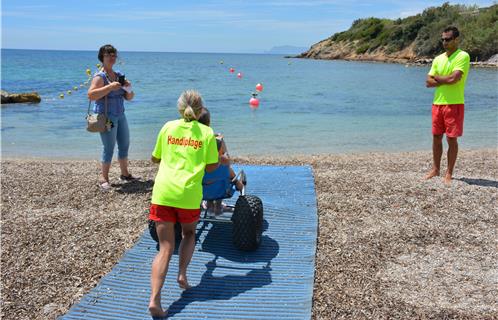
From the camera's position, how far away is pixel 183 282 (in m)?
4.03

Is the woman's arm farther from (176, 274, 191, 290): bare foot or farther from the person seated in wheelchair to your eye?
(176, 274, 191, 290): bare foot

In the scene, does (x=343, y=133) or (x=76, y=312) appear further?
(x=343, y=133)

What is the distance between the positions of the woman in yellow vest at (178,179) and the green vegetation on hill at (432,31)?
58.2 m

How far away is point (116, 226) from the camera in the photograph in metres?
5.63

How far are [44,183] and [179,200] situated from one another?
4.72 meters

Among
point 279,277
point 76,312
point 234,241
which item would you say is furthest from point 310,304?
point 76,312

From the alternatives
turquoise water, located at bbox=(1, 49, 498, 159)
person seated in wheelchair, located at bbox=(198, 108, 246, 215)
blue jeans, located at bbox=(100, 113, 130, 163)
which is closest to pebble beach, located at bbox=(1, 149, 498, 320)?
blue jeans, located at bbox=(100, 113, 130, 163)

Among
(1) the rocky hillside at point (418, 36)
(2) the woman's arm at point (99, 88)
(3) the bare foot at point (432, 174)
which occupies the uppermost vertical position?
(1) the rocky hillside at point (418, 36)

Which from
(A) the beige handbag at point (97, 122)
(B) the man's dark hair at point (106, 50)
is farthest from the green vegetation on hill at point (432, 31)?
(A) the beige handbag at point (97, 122)

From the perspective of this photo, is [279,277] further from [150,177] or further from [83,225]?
[150,177]

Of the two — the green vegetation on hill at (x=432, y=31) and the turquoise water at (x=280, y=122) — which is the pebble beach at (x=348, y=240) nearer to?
the turquoise water at (x=280, y=122)

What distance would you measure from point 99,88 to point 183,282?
11.2 ft

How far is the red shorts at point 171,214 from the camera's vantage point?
12.1 ft

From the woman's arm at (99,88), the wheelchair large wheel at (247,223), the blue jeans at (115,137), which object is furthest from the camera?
the blue jeans at (115,137)
